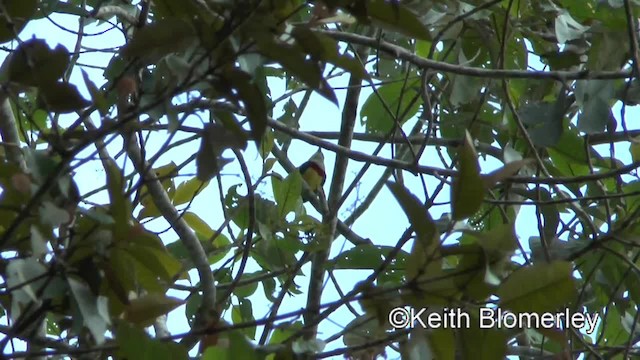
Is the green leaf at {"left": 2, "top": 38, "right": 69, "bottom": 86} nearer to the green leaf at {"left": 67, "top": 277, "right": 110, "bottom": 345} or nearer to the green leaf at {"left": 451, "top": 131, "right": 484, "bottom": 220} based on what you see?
the green leaf at {"left": 67, "top": 277, "right": 110, "bottom": 345}

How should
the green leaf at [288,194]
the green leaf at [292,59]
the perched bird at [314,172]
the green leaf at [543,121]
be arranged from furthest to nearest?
the perched bird at [314,172]
the green leaf at [288,194]
the green leaf at [543,121]
the green leaf at [292,59]

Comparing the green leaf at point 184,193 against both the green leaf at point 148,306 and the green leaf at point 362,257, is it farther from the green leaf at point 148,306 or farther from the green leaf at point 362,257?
the green leaf at point 148,306

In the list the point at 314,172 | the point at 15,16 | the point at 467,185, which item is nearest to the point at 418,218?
the point at 467,185

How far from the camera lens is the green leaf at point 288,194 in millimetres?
1818

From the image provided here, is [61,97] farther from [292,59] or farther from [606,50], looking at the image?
[606,50]

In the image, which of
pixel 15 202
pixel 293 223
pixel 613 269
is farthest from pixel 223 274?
pixel 15 202

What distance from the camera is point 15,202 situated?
3.27 feet

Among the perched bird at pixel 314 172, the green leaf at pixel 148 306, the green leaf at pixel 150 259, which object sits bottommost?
the green leaf at pixel 148 306

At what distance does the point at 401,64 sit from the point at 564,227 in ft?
1.77

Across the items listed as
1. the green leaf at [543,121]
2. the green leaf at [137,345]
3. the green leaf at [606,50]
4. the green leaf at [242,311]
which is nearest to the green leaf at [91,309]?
the green leaf at [137,345]

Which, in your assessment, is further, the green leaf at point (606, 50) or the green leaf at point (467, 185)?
the green leaf at point (606, 50)

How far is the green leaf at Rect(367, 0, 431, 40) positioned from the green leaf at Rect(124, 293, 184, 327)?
334 mm

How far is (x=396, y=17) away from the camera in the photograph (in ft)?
3.17

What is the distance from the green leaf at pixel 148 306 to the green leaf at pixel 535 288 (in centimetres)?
32
